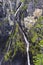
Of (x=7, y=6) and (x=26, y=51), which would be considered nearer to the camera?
(x=26, y=51)

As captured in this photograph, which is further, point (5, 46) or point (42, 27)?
point (5, 46)

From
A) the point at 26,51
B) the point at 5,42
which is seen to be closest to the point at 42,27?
the point at 26,51

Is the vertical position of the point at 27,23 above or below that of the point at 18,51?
above

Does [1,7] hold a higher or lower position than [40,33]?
higher

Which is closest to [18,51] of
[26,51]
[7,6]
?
[26,51]

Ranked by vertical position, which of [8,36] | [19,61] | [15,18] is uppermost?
[15,18]

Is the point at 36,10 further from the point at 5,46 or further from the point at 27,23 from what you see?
the point at 5,46

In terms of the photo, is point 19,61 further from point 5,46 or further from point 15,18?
point 15,18

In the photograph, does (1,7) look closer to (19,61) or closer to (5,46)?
(5,46)

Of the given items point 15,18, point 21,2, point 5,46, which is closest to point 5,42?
point 5,46
